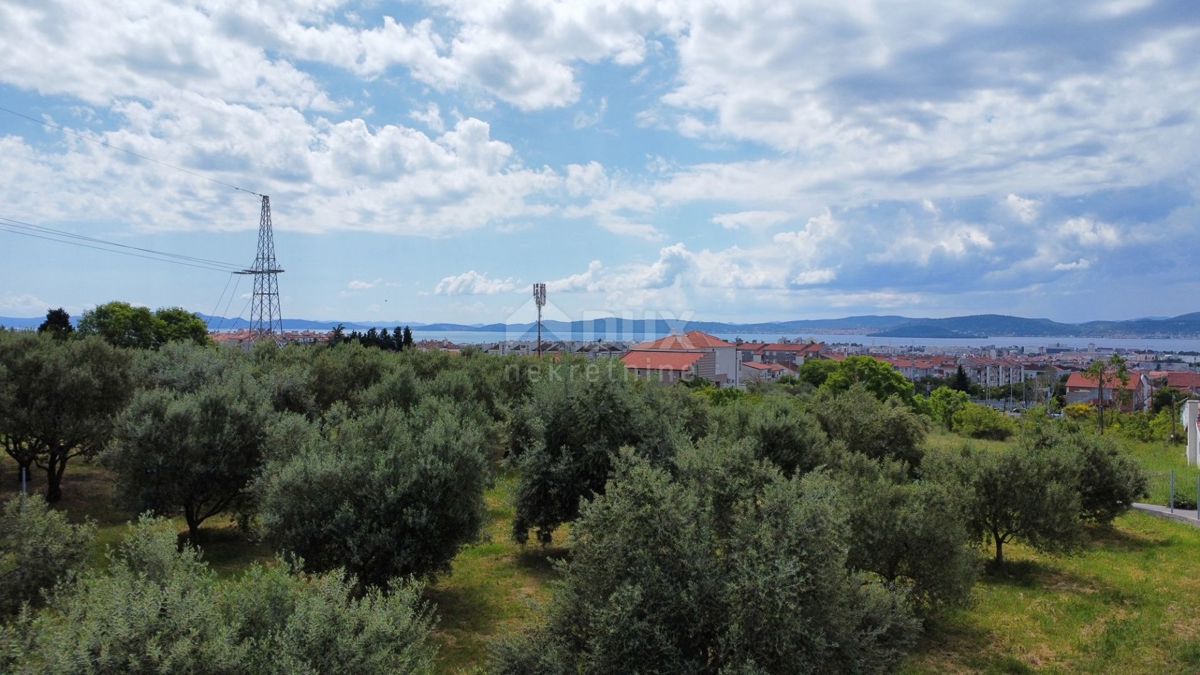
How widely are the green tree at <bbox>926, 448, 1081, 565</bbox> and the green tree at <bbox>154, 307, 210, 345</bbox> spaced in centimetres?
6314

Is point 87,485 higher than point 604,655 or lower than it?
lower

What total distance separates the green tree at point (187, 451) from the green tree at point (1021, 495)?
15.9 metres

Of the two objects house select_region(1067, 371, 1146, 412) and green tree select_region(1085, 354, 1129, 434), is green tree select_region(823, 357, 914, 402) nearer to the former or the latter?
green tree select_region(1085, 354, 1129, 434)

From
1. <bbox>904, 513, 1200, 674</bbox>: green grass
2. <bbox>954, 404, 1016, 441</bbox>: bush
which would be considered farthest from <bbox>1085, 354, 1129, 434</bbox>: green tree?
<bbox>904, 513, 1200, 674</bbox>: green grass

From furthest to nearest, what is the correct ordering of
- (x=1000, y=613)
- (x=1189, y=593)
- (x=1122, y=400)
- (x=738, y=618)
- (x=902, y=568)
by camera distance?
(x=1122, y=400) → (x=1189, y=593) → (x=1000, y=613) → (x=902, y=568) → (x=738, y=618)

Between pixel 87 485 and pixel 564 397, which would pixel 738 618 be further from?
pixel 87 485

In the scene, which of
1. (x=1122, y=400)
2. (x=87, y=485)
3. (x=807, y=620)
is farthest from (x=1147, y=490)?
(x=1122, y=400)

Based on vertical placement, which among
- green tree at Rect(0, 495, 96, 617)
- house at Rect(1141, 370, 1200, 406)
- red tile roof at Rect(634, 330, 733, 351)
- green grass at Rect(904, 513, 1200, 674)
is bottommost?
house at Rect(1141, 370, 1200, 406)

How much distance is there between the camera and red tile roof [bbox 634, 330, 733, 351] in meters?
83.7

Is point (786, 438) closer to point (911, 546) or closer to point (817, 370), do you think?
point (911, 546)

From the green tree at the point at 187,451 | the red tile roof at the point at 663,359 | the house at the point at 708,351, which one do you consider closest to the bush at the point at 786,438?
the green tree at the point at 187,451

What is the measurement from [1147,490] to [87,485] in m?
31.6

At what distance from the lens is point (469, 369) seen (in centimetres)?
3269

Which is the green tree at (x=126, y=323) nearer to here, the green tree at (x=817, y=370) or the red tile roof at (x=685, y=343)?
the red tile roof at (x=685, y=343)
